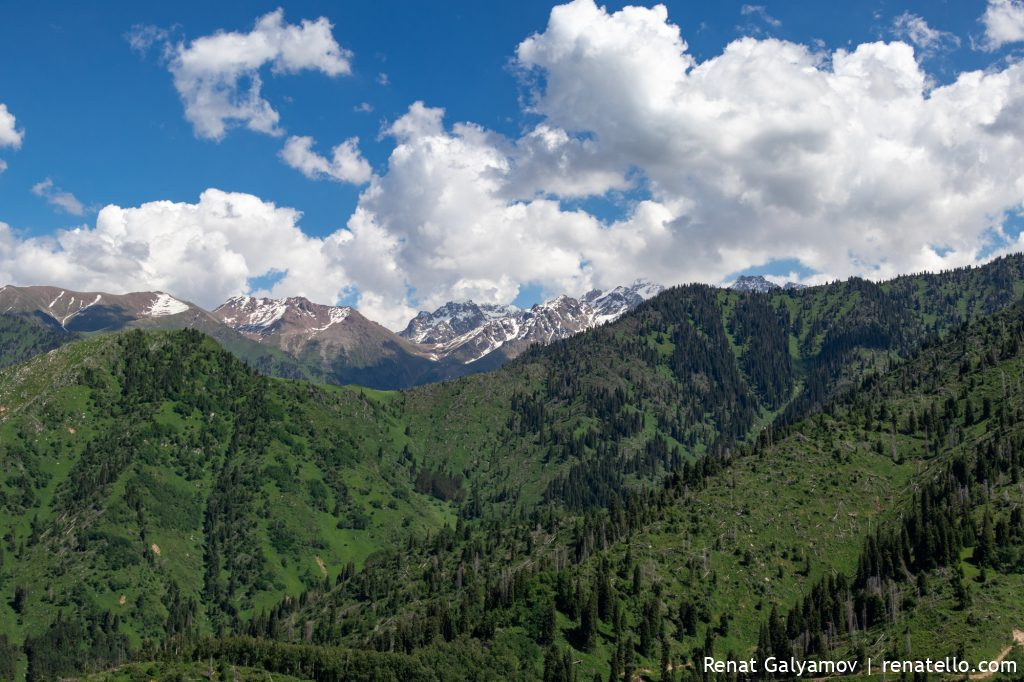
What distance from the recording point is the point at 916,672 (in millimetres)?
190500

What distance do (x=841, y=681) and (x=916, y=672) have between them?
16.9m

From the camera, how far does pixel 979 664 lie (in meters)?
191

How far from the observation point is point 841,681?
199625mm

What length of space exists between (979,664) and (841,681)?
2947 centimetres

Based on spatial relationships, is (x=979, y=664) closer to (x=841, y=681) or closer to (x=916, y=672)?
(x=916, y=672)

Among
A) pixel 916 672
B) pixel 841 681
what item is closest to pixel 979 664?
pixel 916 672

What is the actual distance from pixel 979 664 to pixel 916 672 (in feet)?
47.0
